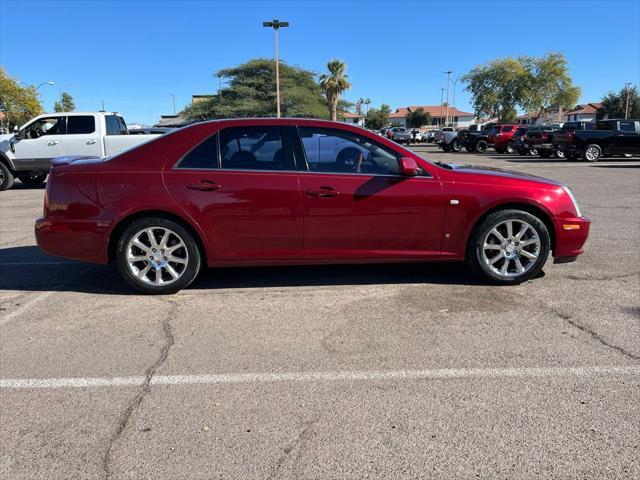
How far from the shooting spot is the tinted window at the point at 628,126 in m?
22.3

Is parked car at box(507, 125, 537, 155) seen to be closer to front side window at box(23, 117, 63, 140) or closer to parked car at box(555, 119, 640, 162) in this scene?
parked car at box(555, 119, 640, 162)

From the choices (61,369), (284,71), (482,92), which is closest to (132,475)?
(61,369)

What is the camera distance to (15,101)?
51281mm

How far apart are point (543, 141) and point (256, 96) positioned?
31.4 metres

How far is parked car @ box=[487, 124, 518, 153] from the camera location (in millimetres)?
32281

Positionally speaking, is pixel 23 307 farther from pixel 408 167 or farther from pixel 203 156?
pixel 408 167

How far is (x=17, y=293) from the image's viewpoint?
5.13 metres

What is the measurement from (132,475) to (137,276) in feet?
8.92

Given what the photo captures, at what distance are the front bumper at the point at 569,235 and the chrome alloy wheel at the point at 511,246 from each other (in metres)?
0.22

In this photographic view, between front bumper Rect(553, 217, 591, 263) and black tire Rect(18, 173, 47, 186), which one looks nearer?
front bumper Rect(553, 217, 591, 263)

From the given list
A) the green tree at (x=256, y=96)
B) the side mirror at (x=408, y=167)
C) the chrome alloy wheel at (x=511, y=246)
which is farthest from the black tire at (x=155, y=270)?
the green tree at (x=256, y=96)

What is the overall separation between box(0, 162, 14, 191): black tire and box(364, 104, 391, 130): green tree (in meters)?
104

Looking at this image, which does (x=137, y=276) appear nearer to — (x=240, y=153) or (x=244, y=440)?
(x=240, y=153)

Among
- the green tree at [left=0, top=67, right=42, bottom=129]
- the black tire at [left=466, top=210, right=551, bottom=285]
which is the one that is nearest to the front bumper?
the black tire at [left=466, top=210, right=551, bottom=285]
